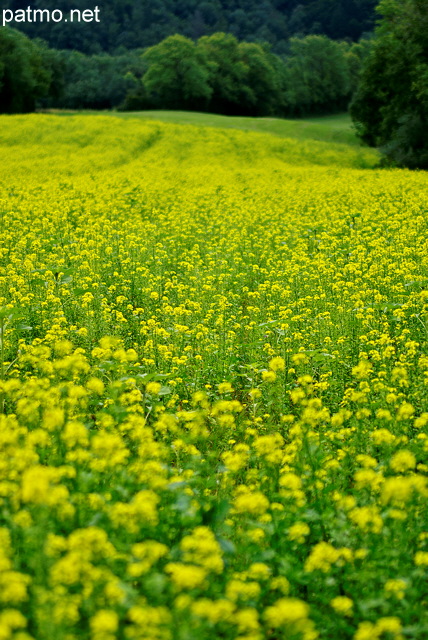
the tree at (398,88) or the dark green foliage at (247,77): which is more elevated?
the dark green foliage at (247,77)

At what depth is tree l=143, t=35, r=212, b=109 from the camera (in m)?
68.4

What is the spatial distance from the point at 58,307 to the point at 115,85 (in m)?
77.6

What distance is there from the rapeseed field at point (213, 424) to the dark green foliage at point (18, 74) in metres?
46.5

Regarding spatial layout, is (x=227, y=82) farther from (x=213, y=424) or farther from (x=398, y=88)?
(x=213, y=424)

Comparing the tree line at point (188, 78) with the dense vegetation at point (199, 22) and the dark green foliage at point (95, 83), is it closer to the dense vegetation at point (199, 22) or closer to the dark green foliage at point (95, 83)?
the dark green foliage at point (95, 83)

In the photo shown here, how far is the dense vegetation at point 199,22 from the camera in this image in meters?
106

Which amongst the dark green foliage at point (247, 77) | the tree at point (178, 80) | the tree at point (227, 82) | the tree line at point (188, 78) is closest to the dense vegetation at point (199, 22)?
the tree line at point (188, 78)

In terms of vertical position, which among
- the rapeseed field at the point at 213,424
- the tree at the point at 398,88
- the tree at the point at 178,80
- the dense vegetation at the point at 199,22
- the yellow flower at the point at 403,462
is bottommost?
the rapeseed field at the point at 213,424

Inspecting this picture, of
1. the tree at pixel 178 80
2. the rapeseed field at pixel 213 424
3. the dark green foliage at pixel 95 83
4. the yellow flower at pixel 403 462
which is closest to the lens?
the rapeseed field at pixel 213 424

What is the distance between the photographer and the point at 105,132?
35094 mm

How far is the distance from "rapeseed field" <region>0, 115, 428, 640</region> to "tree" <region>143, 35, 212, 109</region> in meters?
56.6

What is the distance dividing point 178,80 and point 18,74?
1959 cm

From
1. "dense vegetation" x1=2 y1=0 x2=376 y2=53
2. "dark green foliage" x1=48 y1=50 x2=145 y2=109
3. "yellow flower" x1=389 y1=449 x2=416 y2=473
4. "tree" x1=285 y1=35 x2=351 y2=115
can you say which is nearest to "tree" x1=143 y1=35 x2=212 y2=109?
"dark green foliage" x1=48 y1=50 x2=145 y2=109

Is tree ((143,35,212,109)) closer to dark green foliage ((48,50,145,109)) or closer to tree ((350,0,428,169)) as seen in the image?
dark green foliage ((48,50,145,109))
